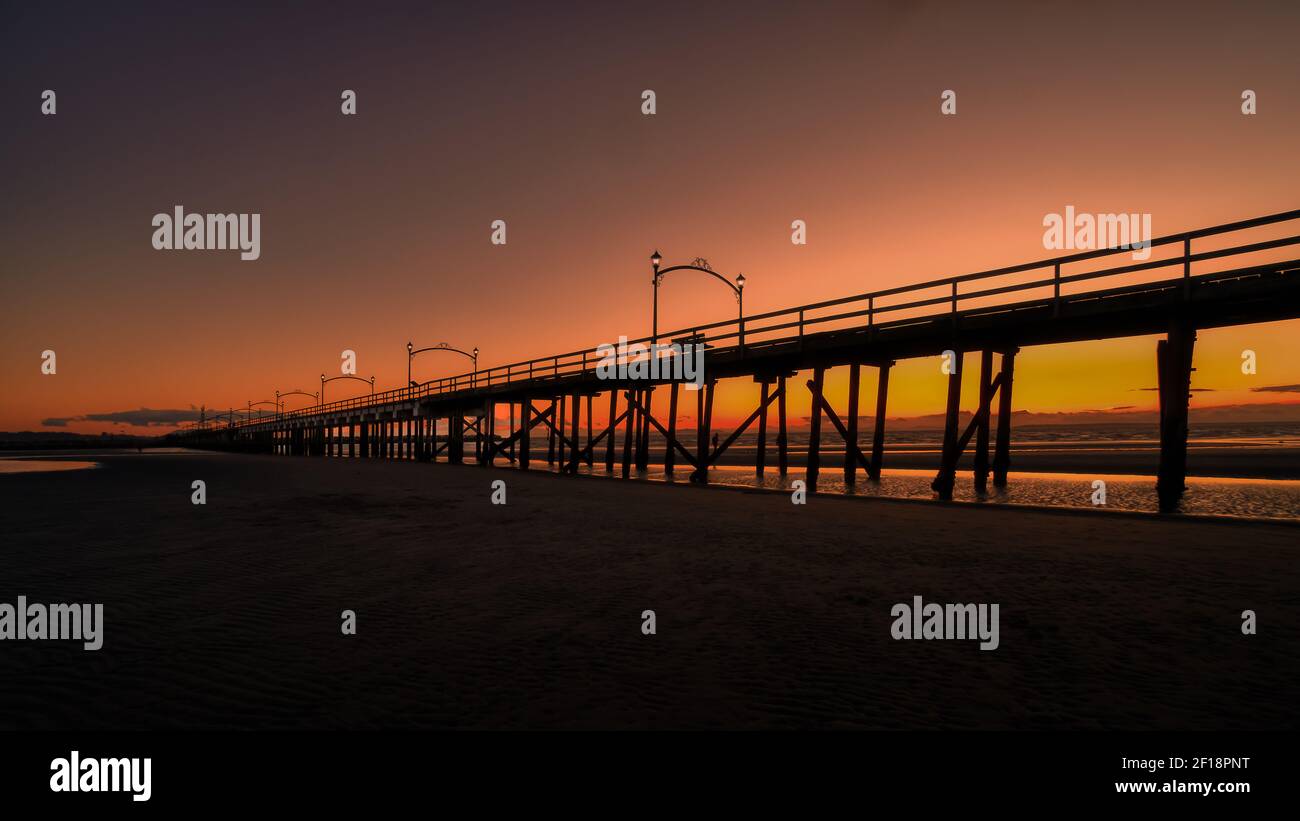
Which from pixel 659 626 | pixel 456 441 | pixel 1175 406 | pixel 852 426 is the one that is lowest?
pixel 659 626

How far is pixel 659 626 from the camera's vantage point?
504 cm

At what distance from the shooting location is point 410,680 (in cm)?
393

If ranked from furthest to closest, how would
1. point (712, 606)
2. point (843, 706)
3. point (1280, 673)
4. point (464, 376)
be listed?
1. point (464, 376)
2. point (712, 606)
3. point (1280, 673)
4. point (843, 706)

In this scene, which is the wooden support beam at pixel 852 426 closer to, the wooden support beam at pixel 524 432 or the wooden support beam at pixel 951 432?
the wooden support beam at pixel 951 432

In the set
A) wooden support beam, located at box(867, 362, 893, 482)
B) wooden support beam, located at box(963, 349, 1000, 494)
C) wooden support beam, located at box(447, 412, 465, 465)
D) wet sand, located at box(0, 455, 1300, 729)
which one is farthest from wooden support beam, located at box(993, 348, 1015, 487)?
wooden support beam, located at box(447, 412, 465, 465)

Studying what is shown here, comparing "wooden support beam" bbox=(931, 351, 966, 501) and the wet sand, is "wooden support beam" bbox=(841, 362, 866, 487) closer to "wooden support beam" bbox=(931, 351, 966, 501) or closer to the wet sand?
"wooden support beam" bbox=(931, 351, 966, 501)

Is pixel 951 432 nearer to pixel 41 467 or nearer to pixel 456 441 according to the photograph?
pixel 456 441

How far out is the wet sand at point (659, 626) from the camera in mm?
3514

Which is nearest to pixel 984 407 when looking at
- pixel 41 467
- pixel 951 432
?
pixel 951 432

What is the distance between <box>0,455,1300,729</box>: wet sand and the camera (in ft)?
11.5

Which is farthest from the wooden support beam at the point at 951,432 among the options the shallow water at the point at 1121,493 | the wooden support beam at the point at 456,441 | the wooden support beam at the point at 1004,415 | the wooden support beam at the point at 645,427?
the wooden support beam at the point at 456,441

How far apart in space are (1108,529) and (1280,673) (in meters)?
5.91
